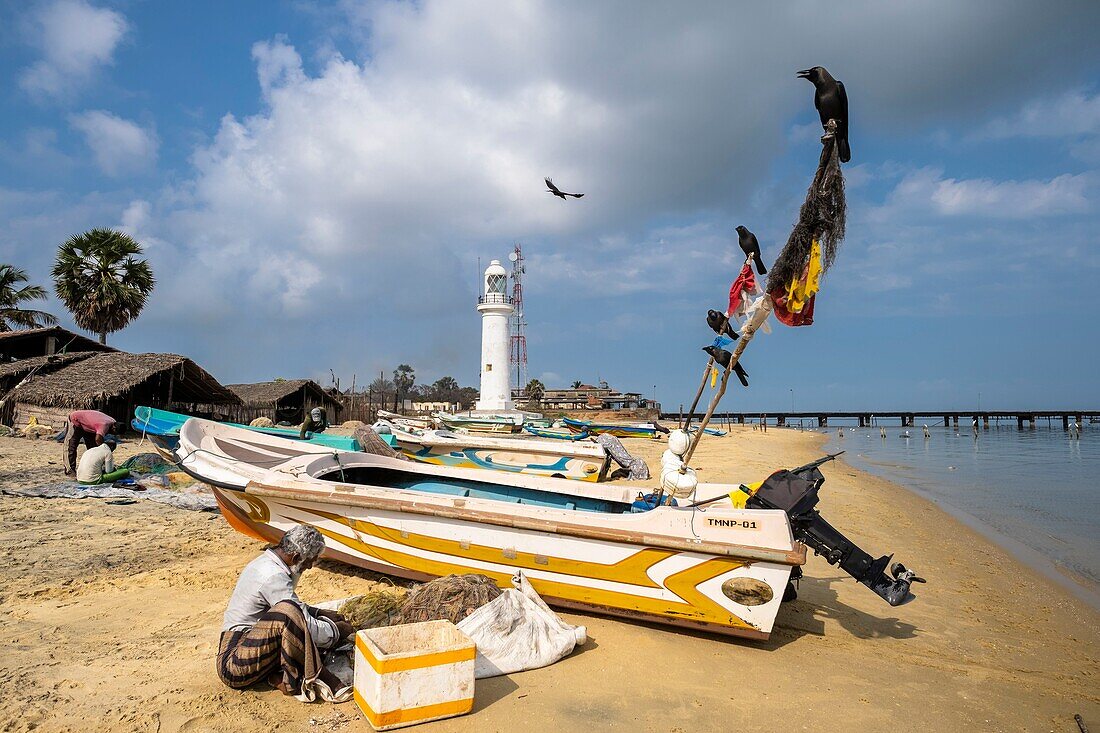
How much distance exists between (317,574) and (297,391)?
2482 cm

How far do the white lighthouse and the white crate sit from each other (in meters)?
30.8

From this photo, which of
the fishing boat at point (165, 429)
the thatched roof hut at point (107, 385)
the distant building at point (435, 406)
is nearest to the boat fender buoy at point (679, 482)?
the fishing boat at point (165, 429)

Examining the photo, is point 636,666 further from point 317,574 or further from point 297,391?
point 297,391

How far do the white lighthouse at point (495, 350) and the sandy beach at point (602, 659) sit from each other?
26.7 meters

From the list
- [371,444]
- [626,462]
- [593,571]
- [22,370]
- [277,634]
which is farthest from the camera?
[22,370]

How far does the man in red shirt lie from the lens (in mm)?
10734

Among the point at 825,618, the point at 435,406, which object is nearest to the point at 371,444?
the point at 825,618

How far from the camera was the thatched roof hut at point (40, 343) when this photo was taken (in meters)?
21.9

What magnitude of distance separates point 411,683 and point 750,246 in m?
4.70

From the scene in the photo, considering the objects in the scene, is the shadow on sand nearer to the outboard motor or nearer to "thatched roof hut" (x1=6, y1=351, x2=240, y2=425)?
the outboard motor

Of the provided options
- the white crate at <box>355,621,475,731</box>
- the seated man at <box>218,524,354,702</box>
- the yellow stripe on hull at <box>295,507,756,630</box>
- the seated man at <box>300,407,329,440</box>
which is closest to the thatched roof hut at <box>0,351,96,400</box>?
the seated man at <box>300,407,329,440</box>

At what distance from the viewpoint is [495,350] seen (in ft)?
114

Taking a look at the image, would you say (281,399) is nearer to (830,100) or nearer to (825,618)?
(825,618)

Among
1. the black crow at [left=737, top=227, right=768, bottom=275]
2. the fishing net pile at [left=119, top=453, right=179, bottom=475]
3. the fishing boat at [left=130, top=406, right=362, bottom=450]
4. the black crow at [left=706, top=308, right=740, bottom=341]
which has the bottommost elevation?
the fishing net pile at [left=119, top=453, right=179, bottom=475]
